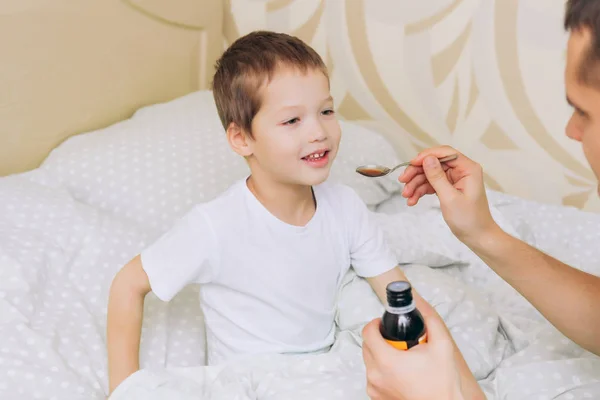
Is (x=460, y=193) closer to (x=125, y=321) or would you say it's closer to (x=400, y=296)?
(x=400, y=296)

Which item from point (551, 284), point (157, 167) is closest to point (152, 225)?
point (157, 167)

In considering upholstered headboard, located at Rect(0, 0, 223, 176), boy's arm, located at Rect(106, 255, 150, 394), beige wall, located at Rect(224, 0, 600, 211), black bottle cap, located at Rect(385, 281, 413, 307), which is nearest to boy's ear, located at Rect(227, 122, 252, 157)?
boy's arm, located at Rect(106, 255, 150, 394)

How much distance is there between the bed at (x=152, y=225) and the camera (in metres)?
1.13

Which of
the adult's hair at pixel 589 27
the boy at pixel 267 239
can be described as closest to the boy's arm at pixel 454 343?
the boy at pixel 267 239

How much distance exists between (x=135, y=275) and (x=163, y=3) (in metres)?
0.99

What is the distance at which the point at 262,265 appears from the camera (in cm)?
119

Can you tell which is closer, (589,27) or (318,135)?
(589,27)

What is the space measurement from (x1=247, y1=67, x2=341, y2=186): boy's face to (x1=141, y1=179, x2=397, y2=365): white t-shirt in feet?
0.31

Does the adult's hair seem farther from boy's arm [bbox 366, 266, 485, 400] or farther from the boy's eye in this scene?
the boy's eye

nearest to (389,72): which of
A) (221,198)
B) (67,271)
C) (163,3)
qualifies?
(163,3)

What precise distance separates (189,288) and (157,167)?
333 millimetres

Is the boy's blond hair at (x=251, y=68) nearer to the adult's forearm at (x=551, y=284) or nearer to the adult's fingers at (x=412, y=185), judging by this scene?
the adult's fingers at (x=412, y=185)

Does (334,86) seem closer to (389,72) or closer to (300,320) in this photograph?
(389,72)

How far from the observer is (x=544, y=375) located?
3.65ft
